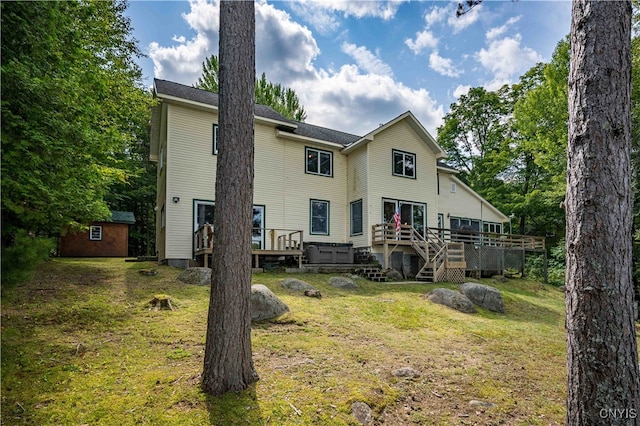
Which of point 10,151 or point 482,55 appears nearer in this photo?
point 10,151

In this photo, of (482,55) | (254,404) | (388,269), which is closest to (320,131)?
(388,269)

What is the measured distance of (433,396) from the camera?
396 centimetres

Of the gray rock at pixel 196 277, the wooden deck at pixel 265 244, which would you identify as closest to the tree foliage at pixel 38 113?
the gray rock at pixel 196 277

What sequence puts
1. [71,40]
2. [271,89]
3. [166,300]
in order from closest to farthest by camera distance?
[71,40] → [166,300] → [271,89]

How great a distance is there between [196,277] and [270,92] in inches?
940

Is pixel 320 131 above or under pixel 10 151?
above

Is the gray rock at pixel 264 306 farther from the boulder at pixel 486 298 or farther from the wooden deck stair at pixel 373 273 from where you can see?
the wooden deck stair at pixel 373 273

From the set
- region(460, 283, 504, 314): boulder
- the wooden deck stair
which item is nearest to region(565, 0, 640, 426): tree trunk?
region(460, 283, 504, 314): boulder

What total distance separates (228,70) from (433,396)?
427 centimetres

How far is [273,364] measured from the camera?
4.32 m

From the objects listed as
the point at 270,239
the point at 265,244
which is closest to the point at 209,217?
the point at 265,244

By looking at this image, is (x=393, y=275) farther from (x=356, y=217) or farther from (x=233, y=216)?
(x=233, y=216)

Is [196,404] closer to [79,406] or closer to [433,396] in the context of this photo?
[79,406]

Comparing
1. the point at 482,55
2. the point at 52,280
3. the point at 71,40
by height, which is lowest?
the point at 52,280
